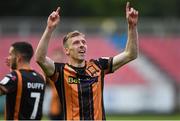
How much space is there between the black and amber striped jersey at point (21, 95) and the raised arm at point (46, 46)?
25.6 inches

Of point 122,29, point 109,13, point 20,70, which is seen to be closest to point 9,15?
point 109,13

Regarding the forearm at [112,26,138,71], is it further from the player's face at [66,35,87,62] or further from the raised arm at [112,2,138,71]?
the player's face at [66,35,87,62]

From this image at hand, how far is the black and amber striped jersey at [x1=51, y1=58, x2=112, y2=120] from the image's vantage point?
10555 mm

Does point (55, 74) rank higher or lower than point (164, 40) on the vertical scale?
lower

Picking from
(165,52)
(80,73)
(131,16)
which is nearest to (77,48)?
(80,73)

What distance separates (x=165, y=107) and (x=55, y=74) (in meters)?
17.1

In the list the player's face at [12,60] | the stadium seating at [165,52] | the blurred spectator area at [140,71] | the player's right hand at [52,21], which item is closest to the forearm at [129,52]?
the player's right hand at [52,21]

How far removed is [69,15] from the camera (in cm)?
4169

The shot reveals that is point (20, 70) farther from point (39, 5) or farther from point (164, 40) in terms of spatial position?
point (39, 5)

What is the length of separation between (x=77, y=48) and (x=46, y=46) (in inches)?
20.6

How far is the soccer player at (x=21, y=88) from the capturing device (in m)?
11.0

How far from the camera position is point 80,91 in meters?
10.6

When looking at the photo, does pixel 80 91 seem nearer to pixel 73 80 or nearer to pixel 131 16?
pixel 73 80

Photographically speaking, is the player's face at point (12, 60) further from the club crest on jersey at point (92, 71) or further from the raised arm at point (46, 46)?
the club crest on jersey at point (92, 71)
